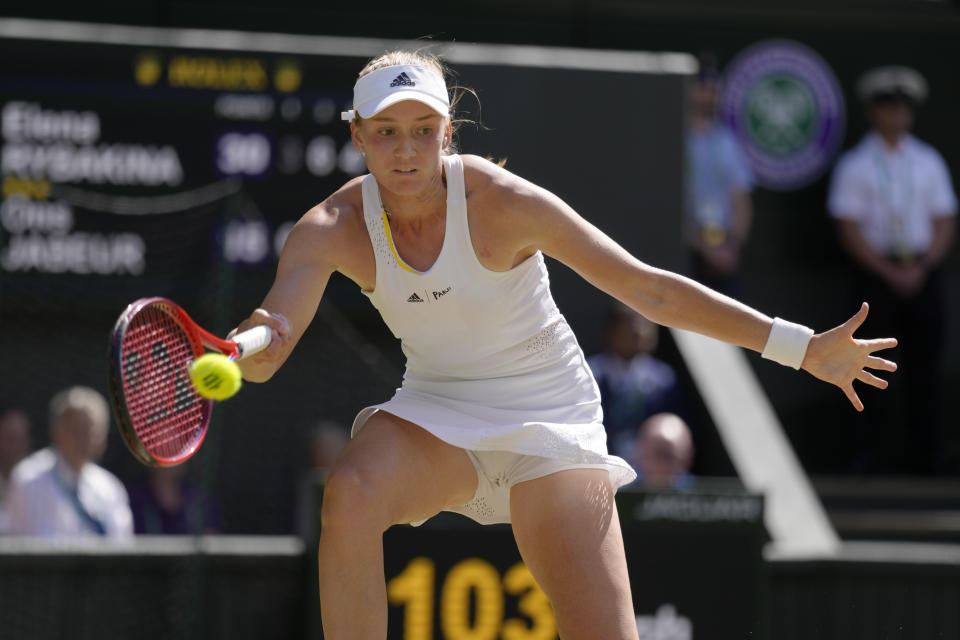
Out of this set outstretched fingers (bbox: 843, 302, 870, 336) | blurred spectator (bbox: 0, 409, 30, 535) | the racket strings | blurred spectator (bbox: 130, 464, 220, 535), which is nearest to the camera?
the racket strings

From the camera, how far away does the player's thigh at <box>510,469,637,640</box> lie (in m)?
3.81

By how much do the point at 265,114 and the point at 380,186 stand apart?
4348 millimetres

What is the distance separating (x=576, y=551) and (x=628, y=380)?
4294 millimetres

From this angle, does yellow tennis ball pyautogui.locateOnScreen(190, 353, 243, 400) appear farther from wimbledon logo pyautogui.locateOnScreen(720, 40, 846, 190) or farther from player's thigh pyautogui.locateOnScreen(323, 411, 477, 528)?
wimbledon logo pyautogui.locateOnScreen(720, 40, 846, 190)

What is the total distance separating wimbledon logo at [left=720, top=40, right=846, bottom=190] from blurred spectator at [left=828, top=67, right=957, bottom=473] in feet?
4.13

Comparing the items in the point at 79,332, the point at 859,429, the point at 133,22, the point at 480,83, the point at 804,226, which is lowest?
the point at 859,429

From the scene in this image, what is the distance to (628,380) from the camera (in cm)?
807

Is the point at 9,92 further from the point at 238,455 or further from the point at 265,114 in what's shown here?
the point at 238,455

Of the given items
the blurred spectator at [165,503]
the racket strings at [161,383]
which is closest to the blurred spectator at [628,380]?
the blurred spectator at [165,503]

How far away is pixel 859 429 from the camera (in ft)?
31.2

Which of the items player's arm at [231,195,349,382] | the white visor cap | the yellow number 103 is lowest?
the yellow number 103

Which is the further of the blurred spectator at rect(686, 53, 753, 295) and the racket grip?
the blurred spectator at rect(686, 53, 753, 295)

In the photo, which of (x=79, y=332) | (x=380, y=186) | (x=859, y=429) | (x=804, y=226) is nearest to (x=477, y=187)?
(x=380, y=186)

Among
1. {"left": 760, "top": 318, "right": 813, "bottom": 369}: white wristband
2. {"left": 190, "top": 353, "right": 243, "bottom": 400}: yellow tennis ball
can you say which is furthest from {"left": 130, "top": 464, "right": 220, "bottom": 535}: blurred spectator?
{"left": 190, "top": 353, "right": 243, "bottom": 400}: yellow tennis ball
